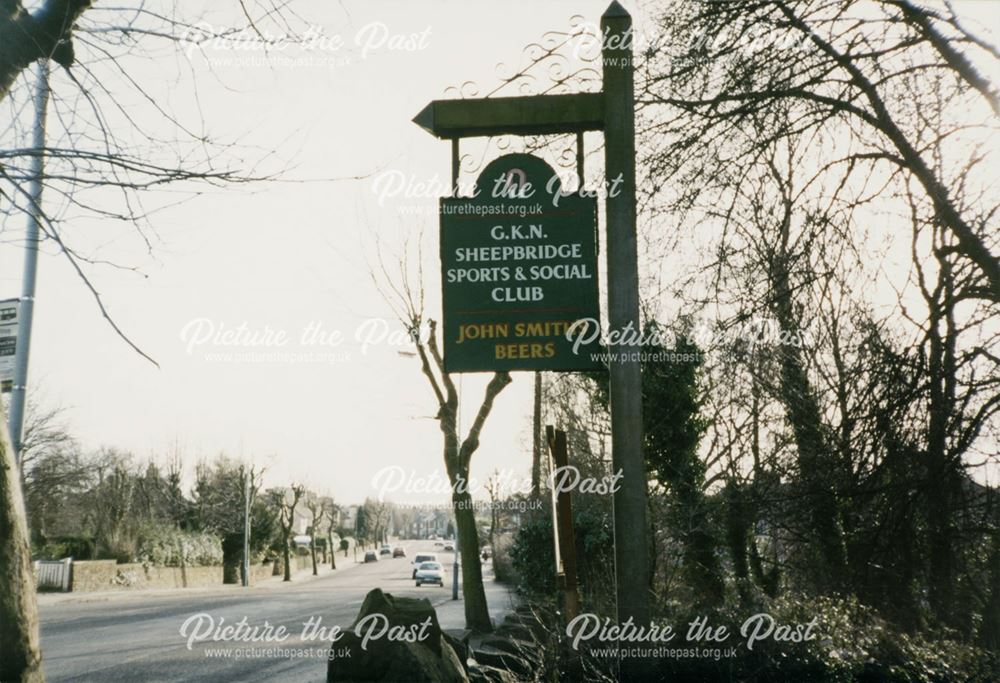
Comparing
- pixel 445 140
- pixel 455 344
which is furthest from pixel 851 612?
pixel 445 140

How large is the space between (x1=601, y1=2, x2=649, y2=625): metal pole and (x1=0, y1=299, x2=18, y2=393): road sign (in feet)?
21.9

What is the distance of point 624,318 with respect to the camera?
18.2 feet

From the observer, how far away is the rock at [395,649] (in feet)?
25.2

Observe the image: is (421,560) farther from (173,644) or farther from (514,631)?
(514,631)

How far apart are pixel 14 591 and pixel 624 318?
3968 millimetres

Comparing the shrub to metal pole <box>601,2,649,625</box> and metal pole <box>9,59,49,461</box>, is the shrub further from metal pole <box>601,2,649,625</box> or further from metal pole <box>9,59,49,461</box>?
metal pole <box>601,2,649,625</box>

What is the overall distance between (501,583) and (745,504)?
98.3 ft

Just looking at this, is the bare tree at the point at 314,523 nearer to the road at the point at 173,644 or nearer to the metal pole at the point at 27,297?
the road at the point at 173,644

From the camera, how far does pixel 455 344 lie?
5734 mm

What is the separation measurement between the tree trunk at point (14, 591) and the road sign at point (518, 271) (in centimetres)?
269

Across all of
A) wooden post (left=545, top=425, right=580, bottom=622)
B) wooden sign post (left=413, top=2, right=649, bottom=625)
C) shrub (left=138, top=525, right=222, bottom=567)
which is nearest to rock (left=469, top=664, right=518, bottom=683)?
wooden post (left=545, top=425, right=580, bottom=622)

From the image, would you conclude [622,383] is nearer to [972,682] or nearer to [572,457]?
[972,682]

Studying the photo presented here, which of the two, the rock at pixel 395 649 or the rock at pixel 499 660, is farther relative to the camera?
the rock at pixel 499 660

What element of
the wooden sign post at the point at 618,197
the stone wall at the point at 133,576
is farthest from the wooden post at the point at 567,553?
the stone wall at the point at 133,576
